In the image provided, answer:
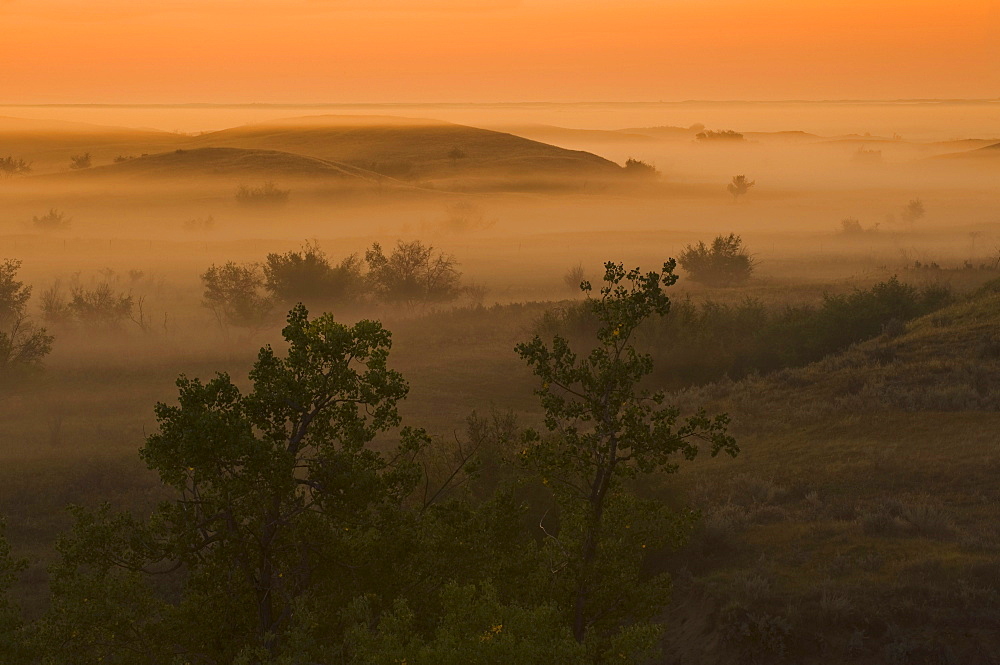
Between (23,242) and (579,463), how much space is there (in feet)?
398

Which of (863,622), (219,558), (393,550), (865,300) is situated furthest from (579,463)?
(865,300)

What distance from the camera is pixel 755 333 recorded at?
45812 mm

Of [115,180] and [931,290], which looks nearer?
[931,290]

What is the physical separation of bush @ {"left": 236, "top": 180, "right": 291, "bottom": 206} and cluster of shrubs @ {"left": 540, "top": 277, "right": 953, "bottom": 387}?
357 ft

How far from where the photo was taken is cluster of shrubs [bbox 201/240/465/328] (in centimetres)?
5769

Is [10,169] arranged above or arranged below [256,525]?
above

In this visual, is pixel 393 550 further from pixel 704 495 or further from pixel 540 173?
pixel 540 173

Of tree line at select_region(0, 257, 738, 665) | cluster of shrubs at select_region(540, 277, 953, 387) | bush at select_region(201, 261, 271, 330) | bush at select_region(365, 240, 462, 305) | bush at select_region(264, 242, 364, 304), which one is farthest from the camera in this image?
bush at select_region(365, 240, 462, 305)

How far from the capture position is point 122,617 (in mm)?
11641

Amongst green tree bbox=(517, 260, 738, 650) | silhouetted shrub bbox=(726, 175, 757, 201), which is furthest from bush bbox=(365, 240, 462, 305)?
silhouetted shrub bbox=(726, 175, 757, 201)

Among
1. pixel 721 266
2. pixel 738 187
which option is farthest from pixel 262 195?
pixel 738 187

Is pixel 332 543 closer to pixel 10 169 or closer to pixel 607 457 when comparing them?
pixel 607 457

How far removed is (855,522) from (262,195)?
13917cm

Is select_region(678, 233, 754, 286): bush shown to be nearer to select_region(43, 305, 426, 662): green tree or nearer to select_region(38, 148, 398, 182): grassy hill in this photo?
select_region(43, 305, 426, 662): green tree
